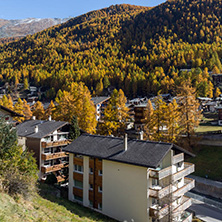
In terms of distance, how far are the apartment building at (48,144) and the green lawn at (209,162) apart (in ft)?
84.1

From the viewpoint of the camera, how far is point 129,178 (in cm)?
2417

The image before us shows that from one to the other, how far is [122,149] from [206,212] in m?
18.3

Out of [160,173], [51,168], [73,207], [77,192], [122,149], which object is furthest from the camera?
[51,168]

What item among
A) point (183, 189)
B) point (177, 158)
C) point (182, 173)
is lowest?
point (183, 189)

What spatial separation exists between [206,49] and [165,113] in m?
118

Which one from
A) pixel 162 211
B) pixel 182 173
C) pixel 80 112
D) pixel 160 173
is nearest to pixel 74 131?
pixel 80 112

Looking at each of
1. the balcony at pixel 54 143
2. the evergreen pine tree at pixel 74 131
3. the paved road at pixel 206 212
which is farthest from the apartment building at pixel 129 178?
the balcony at pixel 54 143

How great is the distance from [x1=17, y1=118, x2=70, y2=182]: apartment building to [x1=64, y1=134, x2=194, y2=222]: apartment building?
21.0 feet

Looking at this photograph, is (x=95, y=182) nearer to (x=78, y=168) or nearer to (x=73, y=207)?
(x=78, y=168)

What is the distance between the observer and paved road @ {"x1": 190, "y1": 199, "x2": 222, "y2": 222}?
31.2 meters

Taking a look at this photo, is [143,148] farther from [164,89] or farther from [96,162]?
[164,89]

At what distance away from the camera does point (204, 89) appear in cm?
9350

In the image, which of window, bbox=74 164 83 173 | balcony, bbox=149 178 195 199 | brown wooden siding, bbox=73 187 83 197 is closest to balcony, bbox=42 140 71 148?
window, bbox=74 164 83 173

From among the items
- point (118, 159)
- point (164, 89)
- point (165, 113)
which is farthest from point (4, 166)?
point (164, 89)
